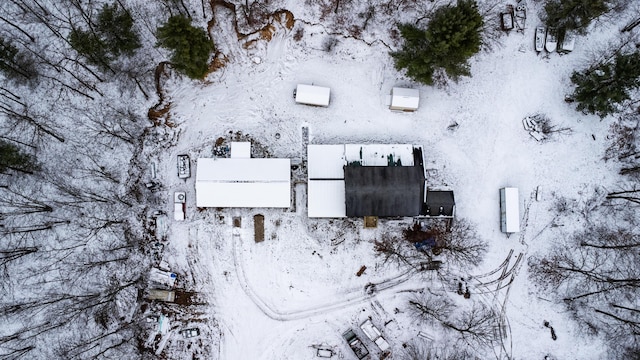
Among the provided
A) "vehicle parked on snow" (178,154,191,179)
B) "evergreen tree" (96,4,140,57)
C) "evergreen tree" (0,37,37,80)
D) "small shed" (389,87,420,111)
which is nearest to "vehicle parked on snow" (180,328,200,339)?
"vehicle parked on snow" (178,154,191,179)

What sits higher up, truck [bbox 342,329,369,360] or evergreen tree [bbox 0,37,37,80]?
evergreen tree [bbox 0,37,37,80]

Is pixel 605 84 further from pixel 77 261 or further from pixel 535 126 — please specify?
pixel 77 261

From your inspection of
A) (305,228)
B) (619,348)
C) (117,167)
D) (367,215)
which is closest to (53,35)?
(117,167)

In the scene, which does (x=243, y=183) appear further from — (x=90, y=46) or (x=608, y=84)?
(x=608, y=84)

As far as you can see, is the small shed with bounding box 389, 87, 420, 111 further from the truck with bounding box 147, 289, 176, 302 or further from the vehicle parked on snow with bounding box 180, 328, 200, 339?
the vehicle parked on snow with bounding box 180, 328, 200, 339

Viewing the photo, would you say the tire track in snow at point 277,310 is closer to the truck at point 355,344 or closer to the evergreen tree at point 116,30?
the truck at point 355,344

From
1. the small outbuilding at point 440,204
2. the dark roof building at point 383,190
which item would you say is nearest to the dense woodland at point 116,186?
the small outbuilding at point 440,204

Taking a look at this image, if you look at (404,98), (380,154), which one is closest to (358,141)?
(380,154)
